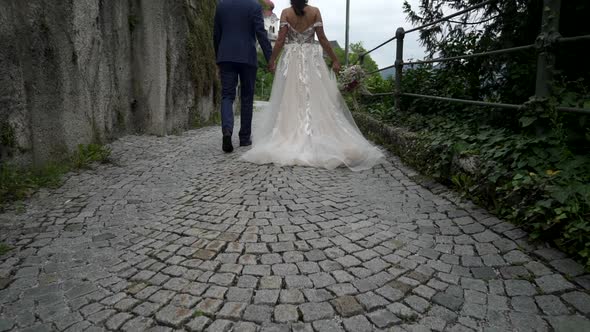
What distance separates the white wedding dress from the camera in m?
4.51

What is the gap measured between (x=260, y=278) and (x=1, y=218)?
220 cm

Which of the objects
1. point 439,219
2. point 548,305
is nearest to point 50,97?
point 439,219

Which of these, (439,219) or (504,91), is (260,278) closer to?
(439,219)

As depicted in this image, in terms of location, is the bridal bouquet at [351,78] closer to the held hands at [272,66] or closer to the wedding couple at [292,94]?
the wedding couple at [292,94]

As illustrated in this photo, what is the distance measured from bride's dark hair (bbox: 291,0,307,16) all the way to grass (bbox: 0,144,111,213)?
9.73 ft

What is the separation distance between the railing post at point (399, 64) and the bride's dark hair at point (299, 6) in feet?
4.71

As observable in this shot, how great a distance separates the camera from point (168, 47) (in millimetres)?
6199

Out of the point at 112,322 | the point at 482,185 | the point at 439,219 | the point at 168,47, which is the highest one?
the point at 168,47

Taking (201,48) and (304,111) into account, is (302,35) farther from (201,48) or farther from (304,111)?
(201,48)

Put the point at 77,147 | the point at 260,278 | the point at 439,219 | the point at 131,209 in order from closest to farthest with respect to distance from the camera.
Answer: the point at 260,278
the point at 439,219
the point at 131,209
the point at 77,147

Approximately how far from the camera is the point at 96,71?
4.62 metres

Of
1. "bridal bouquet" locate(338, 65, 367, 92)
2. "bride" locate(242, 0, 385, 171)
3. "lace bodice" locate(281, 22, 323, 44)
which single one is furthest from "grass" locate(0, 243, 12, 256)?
"bridal bouquet" locate(338, 65, 367, 92)

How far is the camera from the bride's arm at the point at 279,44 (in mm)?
5000

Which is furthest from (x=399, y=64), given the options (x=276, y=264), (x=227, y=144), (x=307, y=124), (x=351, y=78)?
(x=276, y=264)
